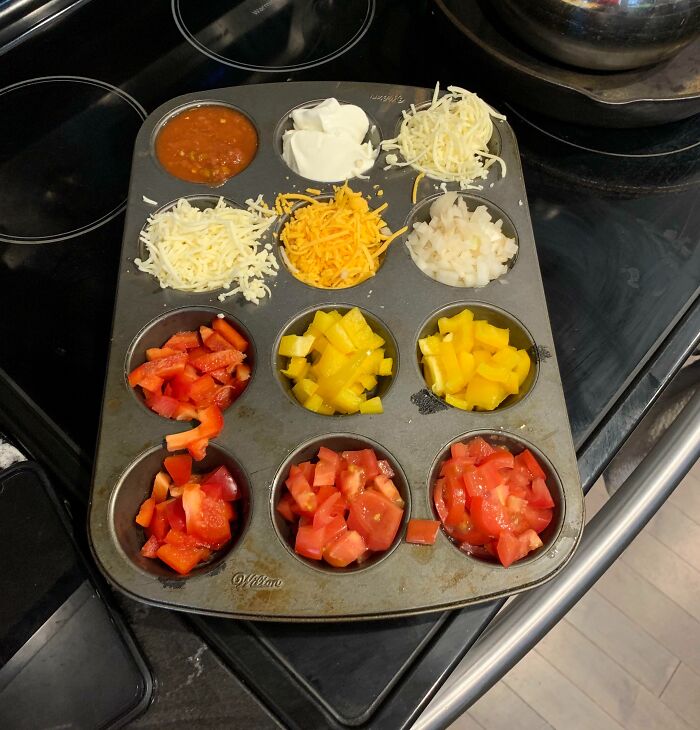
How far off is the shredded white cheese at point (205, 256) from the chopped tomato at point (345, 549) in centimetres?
69

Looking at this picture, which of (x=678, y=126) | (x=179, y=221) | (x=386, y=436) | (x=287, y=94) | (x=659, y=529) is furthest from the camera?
(x=659, y=529)

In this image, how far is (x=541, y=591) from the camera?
1.61m

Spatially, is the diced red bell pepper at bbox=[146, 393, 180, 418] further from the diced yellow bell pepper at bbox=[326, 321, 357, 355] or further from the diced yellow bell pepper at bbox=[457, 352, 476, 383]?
the diced yellow bell pepper at bbox=[457, 352, 476, 383]

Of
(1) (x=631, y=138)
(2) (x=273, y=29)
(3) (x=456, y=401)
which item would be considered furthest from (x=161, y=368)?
(1) (x=631, y=138)

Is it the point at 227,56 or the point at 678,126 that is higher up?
the point at 678,126

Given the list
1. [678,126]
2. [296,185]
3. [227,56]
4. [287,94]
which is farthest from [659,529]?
[227,56]

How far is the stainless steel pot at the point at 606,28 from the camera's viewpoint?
1.90m

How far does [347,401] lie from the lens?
1.73 m

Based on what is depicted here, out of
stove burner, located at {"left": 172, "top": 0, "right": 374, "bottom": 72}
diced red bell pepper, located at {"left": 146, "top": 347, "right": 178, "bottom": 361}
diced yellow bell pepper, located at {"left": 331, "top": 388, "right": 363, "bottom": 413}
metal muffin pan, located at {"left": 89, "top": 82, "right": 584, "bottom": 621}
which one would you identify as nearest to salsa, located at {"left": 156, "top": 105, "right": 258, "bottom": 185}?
metal muffin pan, located at {"left": 89, "top": 82, "right": 584, "bottom": 621}

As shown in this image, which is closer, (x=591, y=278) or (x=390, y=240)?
(x=390, y=240)

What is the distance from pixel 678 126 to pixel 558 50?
590 mm

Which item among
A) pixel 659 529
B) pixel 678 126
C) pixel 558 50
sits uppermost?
pixel 558 50

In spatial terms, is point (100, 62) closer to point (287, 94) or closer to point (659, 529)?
point (287, 94)

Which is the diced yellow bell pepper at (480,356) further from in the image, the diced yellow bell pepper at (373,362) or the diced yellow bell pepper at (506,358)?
the diced yellow bell pepper at (373,362)
